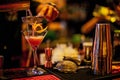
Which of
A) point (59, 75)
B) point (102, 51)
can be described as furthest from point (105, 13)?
point (59, 75)

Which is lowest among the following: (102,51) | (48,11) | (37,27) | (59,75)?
(59,75)

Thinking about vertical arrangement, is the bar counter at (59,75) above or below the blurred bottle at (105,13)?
below

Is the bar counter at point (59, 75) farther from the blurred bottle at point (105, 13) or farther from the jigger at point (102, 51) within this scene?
the blurred bottle at point (105, 13)

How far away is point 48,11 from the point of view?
2217mm

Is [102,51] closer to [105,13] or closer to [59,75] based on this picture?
[59,75]

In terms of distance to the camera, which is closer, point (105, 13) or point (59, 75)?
point (59, 75)

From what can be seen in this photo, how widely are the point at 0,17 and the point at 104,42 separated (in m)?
1.18

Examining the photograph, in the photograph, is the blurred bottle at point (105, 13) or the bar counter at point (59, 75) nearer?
the bar counter at point (59, 75)

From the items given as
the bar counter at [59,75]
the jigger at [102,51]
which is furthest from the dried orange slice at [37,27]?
the jigger at [102,51]

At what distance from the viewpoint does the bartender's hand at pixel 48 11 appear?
7.29 feet

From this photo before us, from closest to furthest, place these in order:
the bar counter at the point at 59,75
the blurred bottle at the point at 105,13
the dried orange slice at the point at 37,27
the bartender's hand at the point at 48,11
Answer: the bar counter at the point at 59,75, the dried orange slice at the point at 37,27, the bartender's hand at the point at 48,11, the blurred bottle at the point at 105,13

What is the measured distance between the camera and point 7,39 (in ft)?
7.13

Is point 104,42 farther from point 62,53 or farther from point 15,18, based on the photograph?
point 15,18

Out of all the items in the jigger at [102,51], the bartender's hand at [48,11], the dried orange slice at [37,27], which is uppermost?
the bartender's hand at [48,11]
